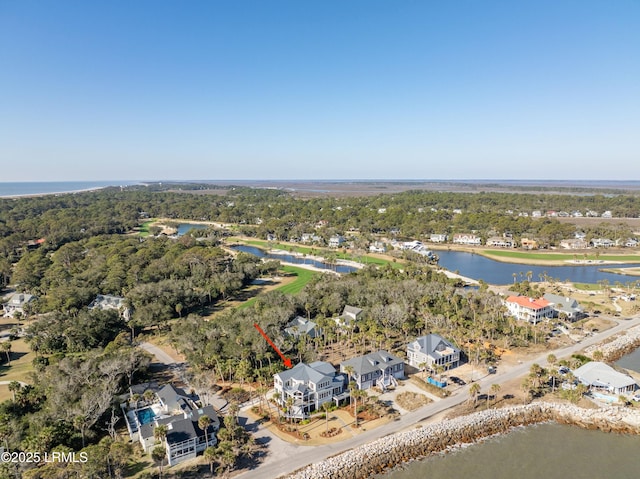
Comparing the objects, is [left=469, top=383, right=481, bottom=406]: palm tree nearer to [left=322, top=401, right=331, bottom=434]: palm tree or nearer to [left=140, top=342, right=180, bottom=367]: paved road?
[left=322, top=401, right=331, bottom=434]: palm tree

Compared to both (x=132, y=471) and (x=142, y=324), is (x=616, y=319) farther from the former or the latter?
(x=142, y=324)

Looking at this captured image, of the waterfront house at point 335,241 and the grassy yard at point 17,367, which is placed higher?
the waterfront house at point 335,241

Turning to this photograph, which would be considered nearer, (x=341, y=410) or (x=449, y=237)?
(x=341, y=410)

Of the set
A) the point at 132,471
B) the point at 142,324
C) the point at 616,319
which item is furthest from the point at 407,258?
the point at 132,471

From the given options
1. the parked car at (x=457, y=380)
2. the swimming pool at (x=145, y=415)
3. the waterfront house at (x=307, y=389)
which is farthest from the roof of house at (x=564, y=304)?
the swimming pool at (x=145, y=415)

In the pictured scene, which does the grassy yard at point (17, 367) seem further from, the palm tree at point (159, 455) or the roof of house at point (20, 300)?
the palm tree at point (159, 455)

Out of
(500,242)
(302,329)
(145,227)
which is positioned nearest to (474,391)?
(302,329)
